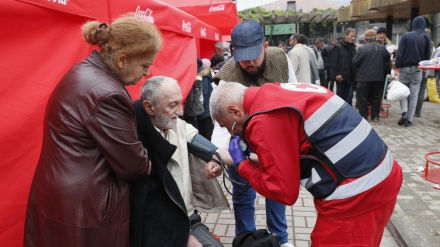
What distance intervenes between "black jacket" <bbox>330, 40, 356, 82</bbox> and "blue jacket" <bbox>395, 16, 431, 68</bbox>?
1.15 meters

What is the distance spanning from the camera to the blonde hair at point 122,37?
174 centimetres

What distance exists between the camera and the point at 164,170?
6.63 ft

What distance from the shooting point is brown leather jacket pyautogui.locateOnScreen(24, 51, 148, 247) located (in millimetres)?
1604

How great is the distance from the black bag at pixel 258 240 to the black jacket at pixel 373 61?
6317 mm

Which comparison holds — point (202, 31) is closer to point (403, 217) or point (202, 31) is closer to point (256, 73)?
point (256, 73)

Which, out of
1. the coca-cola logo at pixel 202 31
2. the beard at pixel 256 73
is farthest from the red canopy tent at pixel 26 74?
the coca-cola logo at pixel 202 31

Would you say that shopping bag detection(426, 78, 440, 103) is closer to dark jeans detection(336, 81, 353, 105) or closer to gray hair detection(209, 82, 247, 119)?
dark jeans detection(336, 81, 353, 105)

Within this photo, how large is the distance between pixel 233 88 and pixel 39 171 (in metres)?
0.95

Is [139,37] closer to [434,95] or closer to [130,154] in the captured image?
[130,154]

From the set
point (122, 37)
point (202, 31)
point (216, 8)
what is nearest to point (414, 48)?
point (202, 31)

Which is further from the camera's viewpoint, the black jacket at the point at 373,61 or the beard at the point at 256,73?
the black jacket at the point at 373,61

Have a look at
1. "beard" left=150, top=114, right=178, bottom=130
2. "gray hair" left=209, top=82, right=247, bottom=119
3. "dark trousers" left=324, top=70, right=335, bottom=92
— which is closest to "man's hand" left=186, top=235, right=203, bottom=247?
"beard" left=150, top=114, right=178, bottom=130

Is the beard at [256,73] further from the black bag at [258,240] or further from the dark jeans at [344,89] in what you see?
the dark jeans at [344,89]

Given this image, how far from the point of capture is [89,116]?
62.7 inches
